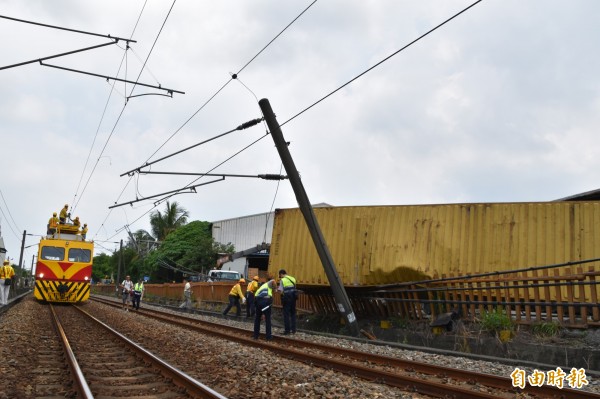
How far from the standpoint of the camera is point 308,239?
52.5 feet

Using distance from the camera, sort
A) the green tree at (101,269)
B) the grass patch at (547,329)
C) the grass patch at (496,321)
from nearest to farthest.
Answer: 1. the grass patch at (547,329)
2. the grass patch at (496,321)
3. the green tree at (101,269)

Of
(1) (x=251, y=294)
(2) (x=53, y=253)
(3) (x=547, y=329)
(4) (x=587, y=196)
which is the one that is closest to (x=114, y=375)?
(3) (x=547, y=329)

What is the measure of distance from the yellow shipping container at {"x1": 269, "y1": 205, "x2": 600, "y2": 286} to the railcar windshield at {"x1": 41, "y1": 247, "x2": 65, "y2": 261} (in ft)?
45.1

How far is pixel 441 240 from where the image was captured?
1317 cm

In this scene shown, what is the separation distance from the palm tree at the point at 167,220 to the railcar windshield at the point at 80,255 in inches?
1295

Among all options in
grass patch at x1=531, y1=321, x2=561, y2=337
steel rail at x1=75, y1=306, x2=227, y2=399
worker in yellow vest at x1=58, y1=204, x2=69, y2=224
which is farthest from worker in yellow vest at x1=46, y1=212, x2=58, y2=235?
grass patch at x1=531, y1=321, x2=561, y2=337

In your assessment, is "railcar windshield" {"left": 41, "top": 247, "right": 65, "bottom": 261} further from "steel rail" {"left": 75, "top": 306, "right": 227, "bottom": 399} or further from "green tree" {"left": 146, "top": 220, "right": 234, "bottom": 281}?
"green tree" {"left": 146, "top": 220, "right": 234, "bottom": 281}

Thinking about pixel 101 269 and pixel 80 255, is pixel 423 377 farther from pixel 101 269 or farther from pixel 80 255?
pixel 101 269

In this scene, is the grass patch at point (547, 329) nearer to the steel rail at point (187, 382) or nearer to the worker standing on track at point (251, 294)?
the steel rail at point (187, 382)

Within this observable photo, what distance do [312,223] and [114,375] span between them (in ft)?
24.2

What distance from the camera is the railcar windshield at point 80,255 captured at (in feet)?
82.7

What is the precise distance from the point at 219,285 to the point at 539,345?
19157mm

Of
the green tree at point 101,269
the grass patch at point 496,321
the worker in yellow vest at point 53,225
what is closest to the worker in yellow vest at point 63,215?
the worker in yellow vest at point 53,225

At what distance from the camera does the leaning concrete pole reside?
13.8m
